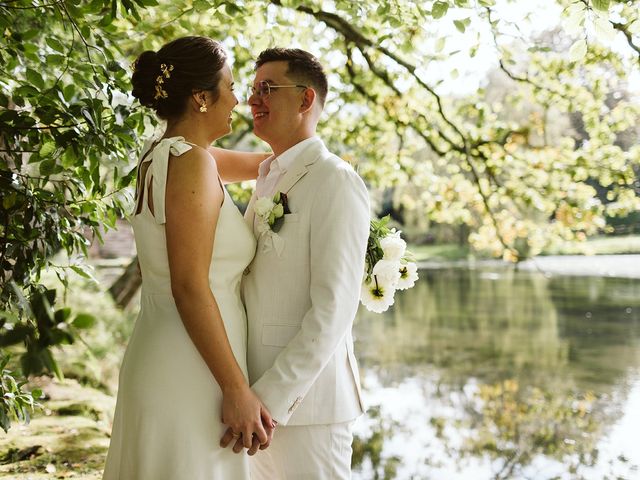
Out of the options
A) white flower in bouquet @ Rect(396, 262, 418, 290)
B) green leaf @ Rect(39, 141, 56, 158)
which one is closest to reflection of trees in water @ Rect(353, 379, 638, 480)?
white flower in bouquet @ Rect(396, 262, 418, 290)

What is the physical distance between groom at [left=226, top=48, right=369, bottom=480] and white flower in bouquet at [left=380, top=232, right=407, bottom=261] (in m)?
0.26

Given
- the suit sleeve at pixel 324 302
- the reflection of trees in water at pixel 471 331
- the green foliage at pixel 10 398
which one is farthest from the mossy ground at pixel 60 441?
the reflection of trees in water at pixel 471 331

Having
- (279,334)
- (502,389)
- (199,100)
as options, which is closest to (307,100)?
(199,100)

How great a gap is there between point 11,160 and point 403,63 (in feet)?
10.9

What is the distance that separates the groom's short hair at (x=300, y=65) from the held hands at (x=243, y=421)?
1033 mm

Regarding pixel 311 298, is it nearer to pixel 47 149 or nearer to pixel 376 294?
pixel 376 294

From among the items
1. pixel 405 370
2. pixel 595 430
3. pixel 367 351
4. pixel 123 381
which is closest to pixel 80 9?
pixel 123 381

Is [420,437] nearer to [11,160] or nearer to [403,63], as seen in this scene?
[403,63]

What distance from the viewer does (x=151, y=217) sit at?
73.2 inches

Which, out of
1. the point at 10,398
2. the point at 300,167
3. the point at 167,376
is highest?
the point at 300,167

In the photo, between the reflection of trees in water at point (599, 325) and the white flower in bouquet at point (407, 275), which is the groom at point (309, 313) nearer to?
the white flower in bouquet at point (407, 275)

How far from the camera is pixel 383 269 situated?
7.23ft

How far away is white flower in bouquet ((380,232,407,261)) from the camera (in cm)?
220

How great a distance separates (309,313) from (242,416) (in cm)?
33
